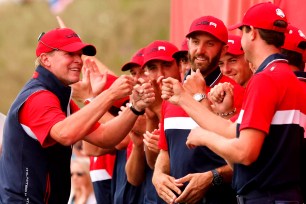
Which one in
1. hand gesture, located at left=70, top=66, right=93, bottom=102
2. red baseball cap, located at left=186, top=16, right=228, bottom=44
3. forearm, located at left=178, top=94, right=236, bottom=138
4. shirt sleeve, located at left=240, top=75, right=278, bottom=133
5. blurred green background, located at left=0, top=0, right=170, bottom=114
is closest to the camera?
shirt sleeve, located at left=240, top=75, right=278, bottom=133

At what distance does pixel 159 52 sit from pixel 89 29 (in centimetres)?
1361

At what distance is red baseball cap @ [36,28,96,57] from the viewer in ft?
29.3

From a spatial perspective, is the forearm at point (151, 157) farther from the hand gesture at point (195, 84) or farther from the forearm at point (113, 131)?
the hand gesture at point (195, 84)

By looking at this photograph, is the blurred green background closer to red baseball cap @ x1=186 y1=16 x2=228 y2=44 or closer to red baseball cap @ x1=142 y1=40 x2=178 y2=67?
red baseball cap @ x1=142 y1=40 x2=178 y2=67

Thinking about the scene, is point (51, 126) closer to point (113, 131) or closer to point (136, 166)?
point (113, 131)

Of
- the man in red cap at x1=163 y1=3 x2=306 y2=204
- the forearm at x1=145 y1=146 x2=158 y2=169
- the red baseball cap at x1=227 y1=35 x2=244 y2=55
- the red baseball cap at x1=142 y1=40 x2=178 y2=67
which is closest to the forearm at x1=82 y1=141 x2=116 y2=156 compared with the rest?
the forearm at x1=145 y1=146 x2=158 y2=169

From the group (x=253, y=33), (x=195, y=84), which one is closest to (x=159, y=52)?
(x=195, y=84)

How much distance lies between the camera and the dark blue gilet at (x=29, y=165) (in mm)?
8539

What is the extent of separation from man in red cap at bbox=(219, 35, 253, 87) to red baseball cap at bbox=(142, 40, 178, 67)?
50cm

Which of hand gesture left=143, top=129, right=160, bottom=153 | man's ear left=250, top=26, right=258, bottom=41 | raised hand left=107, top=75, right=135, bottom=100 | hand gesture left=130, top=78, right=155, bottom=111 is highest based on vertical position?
man's ear left=250, top=26, right=258, bottom=41

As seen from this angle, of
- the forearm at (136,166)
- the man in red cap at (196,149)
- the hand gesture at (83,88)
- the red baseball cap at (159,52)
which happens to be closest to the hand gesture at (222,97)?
the man in red cap at (196,149)

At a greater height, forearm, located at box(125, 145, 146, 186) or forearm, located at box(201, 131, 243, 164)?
forearm, located at box(201, 131, 243, 164)

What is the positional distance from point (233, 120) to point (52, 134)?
4.63 feet

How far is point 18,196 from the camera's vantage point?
8.55 meters
